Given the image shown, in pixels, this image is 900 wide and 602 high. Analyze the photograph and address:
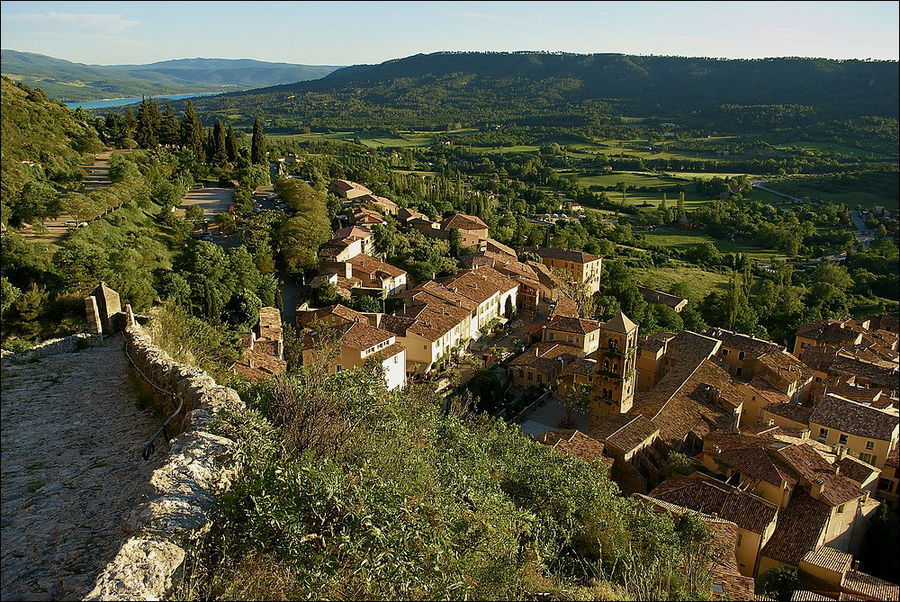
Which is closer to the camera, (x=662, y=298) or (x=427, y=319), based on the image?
(x=427, y=319)

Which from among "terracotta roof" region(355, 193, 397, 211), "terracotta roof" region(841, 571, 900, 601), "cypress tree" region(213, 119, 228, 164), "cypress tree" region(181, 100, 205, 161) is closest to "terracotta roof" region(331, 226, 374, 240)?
"terracotta roof" region(355, 193, 397, 211)

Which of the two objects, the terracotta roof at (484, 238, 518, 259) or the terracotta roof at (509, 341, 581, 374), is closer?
the terracotta roof at (509, 341, 581, 374)

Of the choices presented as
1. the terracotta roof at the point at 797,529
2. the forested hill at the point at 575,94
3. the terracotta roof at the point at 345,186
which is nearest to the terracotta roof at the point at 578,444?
the terracotta roof at the point at 797,529

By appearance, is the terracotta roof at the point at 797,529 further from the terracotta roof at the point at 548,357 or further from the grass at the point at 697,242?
the grass at the point at 697,242

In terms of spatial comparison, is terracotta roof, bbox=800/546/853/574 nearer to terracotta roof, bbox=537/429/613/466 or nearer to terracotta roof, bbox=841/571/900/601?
terracotta roof, bbox=841/571/900/601

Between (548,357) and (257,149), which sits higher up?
(257,149)

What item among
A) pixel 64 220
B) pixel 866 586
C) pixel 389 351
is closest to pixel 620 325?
Answer: pixel 389 351

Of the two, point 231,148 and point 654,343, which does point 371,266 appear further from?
point 231,148
